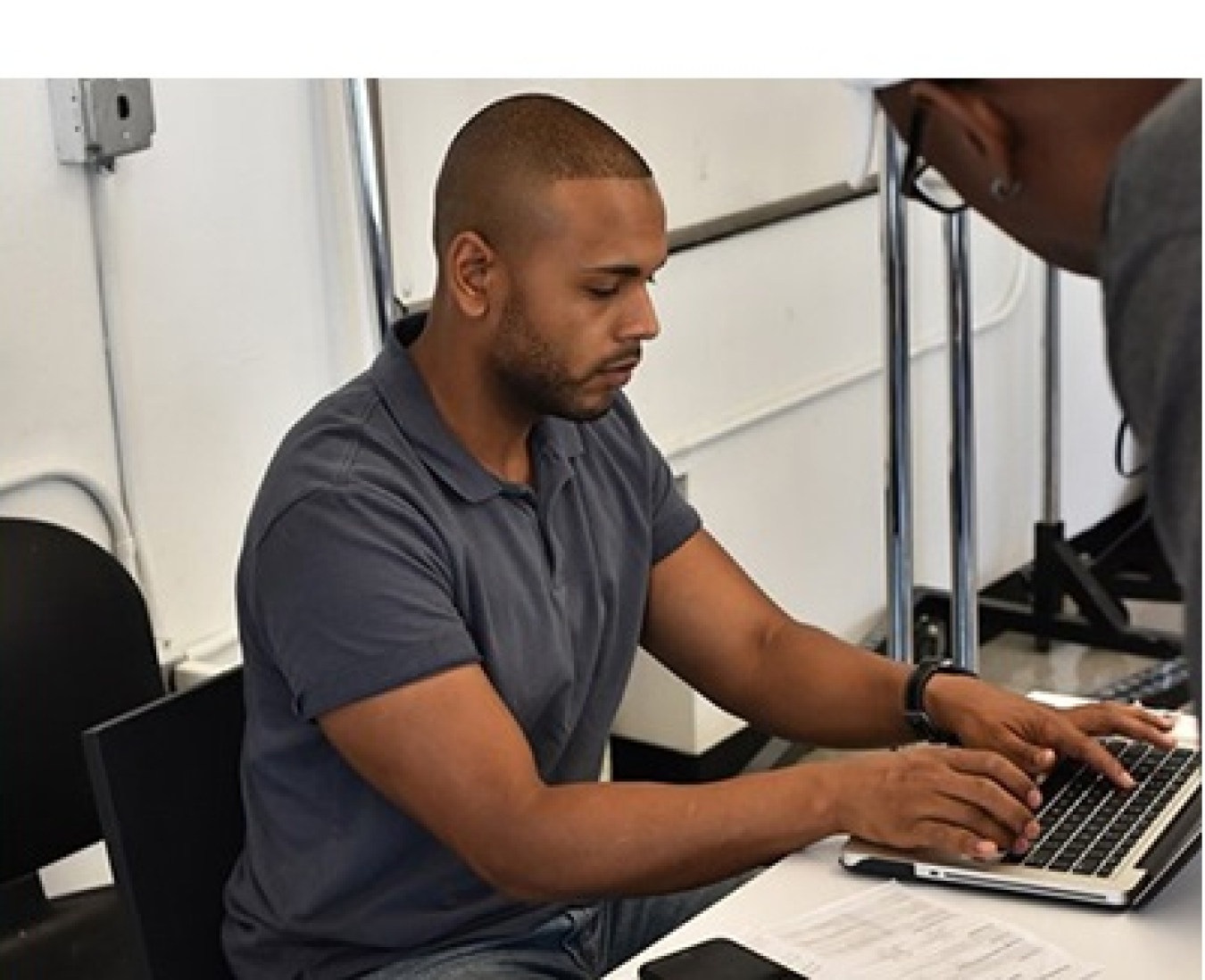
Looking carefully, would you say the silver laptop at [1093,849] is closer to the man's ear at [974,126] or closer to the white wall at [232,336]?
the man's ear at [974,126]

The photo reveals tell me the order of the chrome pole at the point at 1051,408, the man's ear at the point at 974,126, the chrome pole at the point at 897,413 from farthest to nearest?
the chrome pole at the point at 1051,408 → the chrome pole at the point at 897,413 → the man's ear at the point at 974,126

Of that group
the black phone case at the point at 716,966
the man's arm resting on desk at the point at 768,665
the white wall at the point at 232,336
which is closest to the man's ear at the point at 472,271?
the man's arm resting on desk at the point at 768,665

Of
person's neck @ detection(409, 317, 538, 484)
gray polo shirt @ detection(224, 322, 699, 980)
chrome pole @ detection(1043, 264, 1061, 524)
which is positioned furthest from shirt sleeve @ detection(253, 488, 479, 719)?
chrome pole @ detection(1043, 264, 1061, 524)

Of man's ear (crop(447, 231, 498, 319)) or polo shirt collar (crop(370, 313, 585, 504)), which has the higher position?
man's ear (crop(447, 231, 498, 319))

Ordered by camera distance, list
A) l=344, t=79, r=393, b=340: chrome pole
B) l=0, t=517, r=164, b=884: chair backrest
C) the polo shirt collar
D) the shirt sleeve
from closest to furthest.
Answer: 1. the shirt sleeve
2. the polo shirt collar
3. l=0, t=517, r=164, b=884: chair backrest
4. l=344, t=79, r=393, b=340: chrome pole

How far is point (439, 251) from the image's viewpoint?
5.52 ft

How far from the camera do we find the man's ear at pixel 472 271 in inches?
64.7

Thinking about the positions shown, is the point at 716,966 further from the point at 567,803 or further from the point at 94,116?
the point at 94,116

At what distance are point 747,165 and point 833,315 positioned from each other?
371 millimetres

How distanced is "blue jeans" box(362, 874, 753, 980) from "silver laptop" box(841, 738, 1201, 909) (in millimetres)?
227

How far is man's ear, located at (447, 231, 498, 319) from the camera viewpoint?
1.64 metres

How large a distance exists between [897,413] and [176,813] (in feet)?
4.51

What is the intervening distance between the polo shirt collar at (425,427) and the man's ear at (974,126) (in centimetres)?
81

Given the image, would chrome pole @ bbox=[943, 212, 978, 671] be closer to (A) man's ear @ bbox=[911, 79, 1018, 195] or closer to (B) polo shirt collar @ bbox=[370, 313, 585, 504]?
(B) polo shirt collar @ bbox=[370, 313, 585, 504]
